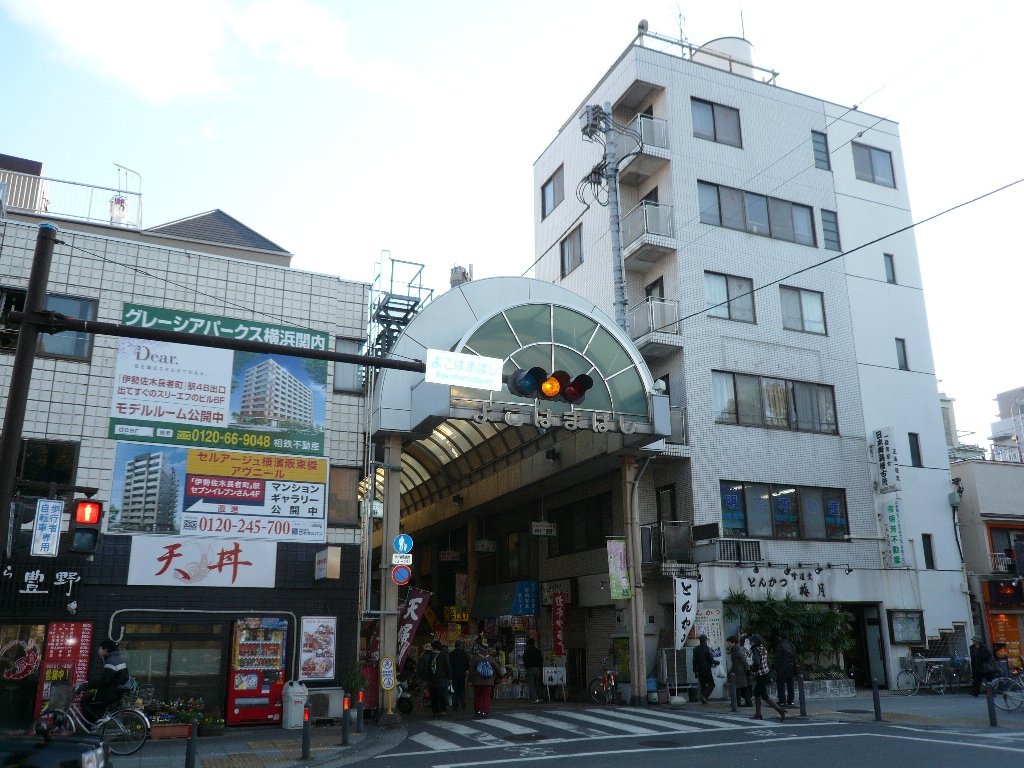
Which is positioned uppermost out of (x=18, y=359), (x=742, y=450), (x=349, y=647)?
(x=742, y=450)

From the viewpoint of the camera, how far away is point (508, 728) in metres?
17.4

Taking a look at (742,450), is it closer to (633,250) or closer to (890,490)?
(890,490)

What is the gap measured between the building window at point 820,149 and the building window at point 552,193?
9.82 metres

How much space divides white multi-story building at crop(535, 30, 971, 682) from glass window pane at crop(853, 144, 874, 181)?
93mm

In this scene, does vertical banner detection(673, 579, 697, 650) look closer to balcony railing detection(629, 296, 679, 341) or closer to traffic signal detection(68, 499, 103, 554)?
balcony railing detection(629, 296, 679, 341)

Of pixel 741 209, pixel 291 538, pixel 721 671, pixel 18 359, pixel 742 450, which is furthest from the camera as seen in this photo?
pixel 741 209

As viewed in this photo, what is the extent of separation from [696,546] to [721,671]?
354cm

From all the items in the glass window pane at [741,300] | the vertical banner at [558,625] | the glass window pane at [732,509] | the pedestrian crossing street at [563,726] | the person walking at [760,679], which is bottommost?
the pedestrian crossing street at [563,726]

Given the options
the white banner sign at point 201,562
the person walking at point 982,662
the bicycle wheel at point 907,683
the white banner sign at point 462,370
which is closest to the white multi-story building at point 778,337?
the bicycle wheel at point 907,683

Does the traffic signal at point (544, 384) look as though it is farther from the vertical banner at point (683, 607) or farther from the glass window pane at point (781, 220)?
the glass window pane at point (781, 220)

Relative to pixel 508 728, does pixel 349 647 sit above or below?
above

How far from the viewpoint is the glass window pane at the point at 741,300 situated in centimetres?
2828

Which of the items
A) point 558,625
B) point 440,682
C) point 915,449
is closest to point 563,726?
point 440,682

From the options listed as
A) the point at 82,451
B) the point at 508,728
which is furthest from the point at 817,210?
the point at 82,451
